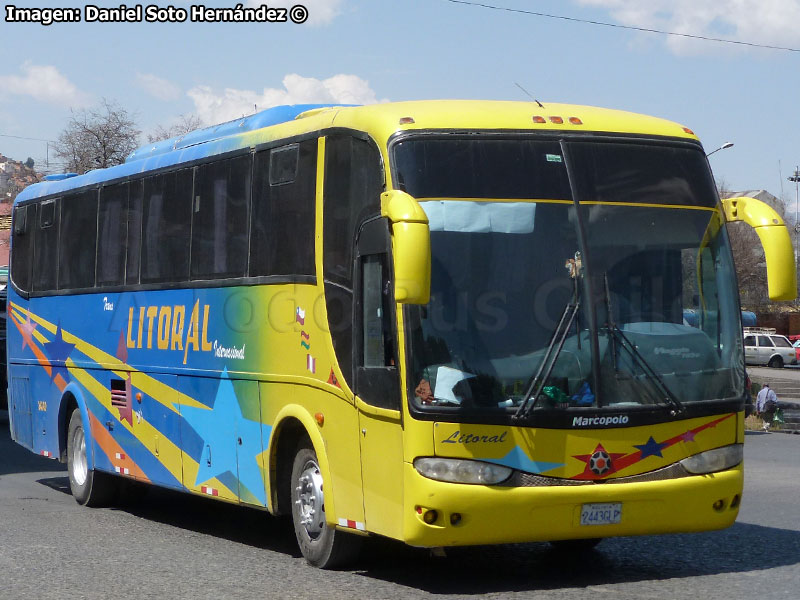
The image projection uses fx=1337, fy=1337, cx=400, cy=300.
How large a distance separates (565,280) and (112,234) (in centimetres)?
656

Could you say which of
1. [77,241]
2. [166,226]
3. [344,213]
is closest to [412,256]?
[344,213]

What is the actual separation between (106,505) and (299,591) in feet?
21.1

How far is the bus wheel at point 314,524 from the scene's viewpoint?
30.7 feet

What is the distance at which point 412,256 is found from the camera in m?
7.64

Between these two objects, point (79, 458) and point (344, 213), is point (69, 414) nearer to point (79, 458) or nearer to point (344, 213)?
point (79, 458)

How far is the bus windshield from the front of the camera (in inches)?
324

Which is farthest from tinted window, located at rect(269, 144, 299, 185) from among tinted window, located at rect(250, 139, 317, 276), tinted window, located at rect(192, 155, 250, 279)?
tinted window, located at rect(192, 155, 250, 279)

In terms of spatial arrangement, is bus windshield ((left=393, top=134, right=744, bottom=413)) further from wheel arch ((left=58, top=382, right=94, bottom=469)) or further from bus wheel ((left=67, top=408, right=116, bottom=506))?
bus wheel ((left=67, top=408, right=116, bottom=506))

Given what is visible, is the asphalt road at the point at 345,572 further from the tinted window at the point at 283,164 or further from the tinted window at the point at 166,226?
the tinted window at the point at 283,164

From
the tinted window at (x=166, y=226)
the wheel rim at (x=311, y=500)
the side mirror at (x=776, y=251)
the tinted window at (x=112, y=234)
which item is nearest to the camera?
the side mirror at (x=776, y=251)

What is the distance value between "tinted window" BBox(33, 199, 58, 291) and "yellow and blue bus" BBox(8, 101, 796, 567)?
17.1ft

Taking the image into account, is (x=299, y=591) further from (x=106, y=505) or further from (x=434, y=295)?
(x=106, y=505)

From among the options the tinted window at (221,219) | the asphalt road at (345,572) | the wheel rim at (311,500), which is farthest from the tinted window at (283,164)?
the asphalt road at (345,572)

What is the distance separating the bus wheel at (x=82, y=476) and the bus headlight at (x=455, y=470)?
23.2 ft
